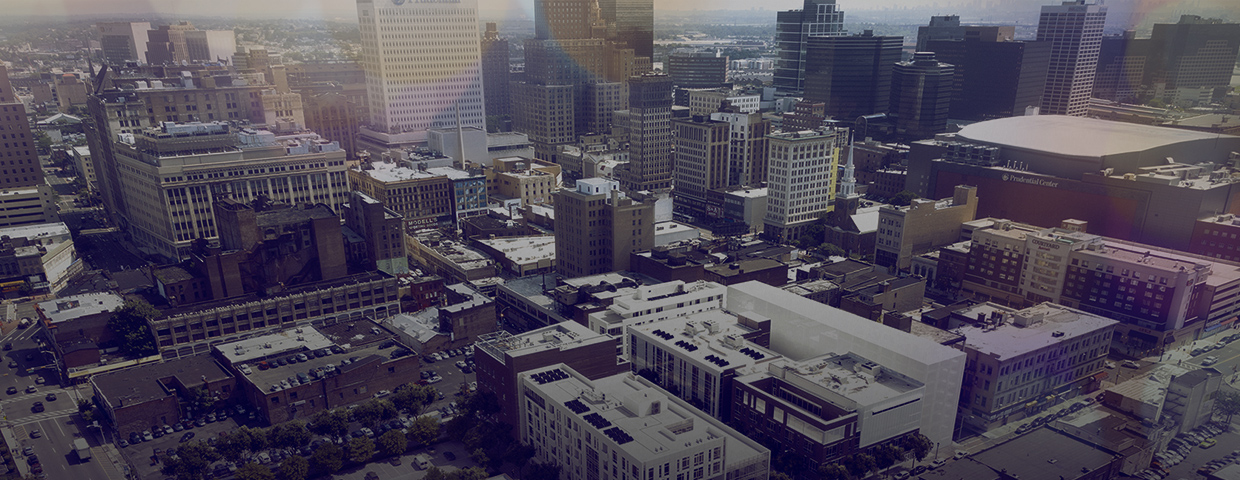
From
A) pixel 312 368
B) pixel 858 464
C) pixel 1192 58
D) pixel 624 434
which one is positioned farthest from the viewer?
pixel 1192 58

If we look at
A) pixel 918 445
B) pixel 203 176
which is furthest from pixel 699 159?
pixel 918 445

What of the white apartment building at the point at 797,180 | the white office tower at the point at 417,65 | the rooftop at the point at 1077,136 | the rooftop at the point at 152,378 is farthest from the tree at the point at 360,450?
the white office tower at the point at 417,65

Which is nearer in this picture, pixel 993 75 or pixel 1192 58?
pixel 1192 58

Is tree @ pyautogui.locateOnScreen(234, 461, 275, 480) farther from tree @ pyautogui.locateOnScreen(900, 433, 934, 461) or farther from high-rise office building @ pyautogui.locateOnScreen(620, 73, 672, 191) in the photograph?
high-rise office building @ pyautogui.locateOnScreen(620, 73, 672, 191)

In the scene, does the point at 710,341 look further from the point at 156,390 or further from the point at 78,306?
the point at 78,306

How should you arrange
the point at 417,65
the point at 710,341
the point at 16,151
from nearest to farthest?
the point at 710,341, the point at 16,151, the point at 417,65

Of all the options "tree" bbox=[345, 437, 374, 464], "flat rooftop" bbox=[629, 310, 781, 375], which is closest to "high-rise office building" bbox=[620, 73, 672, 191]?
"flat rooftop" bbox=[629, 310, 781, 375]

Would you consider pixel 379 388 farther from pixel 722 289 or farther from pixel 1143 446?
pixel 1143 446

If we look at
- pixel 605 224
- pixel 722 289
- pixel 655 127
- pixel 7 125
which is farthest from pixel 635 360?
pixel 7 125
